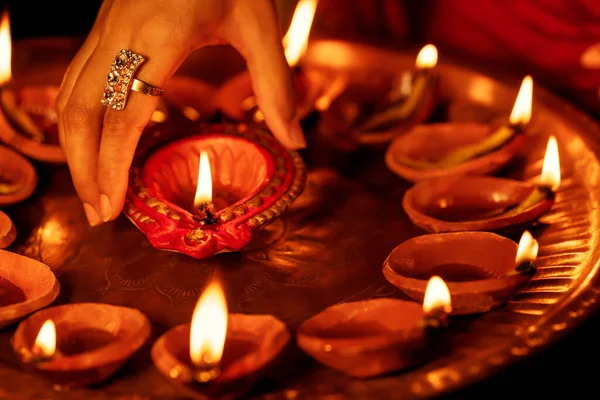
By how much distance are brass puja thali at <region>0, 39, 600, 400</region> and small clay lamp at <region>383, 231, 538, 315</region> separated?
0.12ft

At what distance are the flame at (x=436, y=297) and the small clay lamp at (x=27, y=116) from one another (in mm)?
740

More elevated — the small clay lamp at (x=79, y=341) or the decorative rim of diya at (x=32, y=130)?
the decorative rim of diya at (x=32, y=130)

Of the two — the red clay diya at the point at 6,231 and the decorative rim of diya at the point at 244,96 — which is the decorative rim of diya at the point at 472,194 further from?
the red clay diya at the point at 6,231

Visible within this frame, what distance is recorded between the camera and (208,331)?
0.94m

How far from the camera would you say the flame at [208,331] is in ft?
3.05

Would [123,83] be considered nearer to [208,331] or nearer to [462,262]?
[208,331]

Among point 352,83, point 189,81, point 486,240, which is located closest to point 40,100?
point 189,81

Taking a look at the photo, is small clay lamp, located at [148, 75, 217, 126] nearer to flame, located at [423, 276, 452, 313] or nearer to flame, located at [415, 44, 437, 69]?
flame, located at [415, 44, 437, 69]

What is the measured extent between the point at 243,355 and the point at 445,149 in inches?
24.7

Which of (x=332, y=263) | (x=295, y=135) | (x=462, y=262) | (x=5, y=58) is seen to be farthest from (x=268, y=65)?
(x=5, y=58)

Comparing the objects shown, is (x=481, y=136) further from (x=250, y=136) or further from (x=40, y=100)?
(x=40, y=100)

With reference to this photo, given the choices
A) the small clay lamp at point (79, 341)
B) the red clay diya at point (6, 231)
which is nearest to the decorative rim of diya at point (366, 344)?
the small clay lamp at point (79, 341)

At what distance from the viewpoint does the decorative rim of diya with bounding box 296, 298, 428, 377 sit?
37.5 inches

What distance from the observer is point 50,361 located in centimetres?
94
